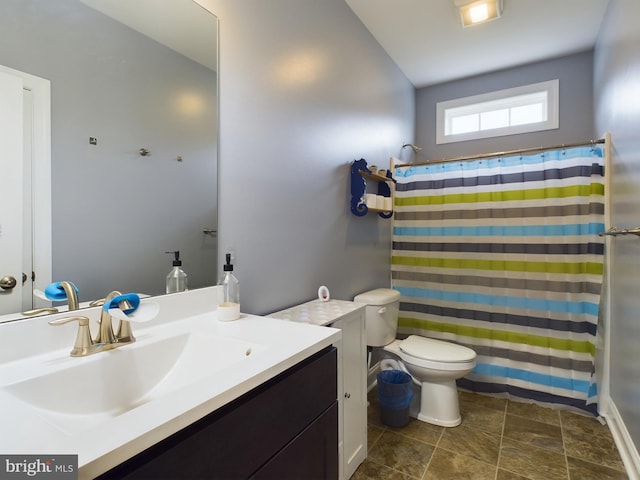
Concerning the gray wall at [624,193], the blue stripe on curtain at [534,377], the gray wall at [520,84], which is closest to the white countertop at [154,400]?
the gray wall at [624,193]

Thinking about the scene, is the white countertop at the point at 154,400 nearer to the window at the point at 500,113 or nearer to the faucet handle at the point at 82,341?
the faucet handle at the point at 82,341

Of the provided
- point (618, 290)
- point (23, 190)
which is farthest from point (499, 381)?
point (23, 190)

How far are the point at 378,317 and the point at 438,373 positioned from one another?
0.46m

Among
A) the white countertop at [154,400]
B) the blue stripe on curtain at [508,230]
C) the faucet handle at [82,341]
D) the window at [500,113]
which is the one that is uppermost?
the window at [500,113]

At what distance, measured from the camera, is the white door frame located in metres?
0.81

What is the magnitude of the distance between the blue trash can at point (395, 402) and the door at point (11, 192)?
5.84 feet

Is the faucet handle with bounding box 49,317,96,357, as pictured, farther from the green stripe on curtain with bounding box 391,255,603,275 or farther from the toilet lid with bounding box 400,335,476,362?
the green stripe on curtain with bounding box 391,255,603,275

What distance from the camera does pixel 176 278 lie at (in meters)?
1.13

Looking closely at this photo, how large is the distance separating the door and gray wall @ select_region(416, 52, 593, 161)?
272 cm

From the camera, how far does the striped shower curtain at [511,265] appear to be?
208cm

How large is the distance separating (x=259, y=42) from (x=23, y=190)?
107 cm

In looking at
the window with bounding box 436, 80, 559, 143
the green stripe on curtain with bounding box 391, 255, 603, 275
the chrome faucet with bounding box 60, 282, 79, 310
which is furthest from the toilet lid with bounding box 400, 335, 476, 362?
the window with bounding box 436, 80, 559, 143

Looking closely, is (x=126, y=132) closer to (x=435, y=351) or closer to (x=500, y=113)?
(x=435, y=351)

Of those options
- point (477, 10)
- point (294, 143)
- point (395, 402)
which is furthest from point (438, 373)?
point (477, 10)
